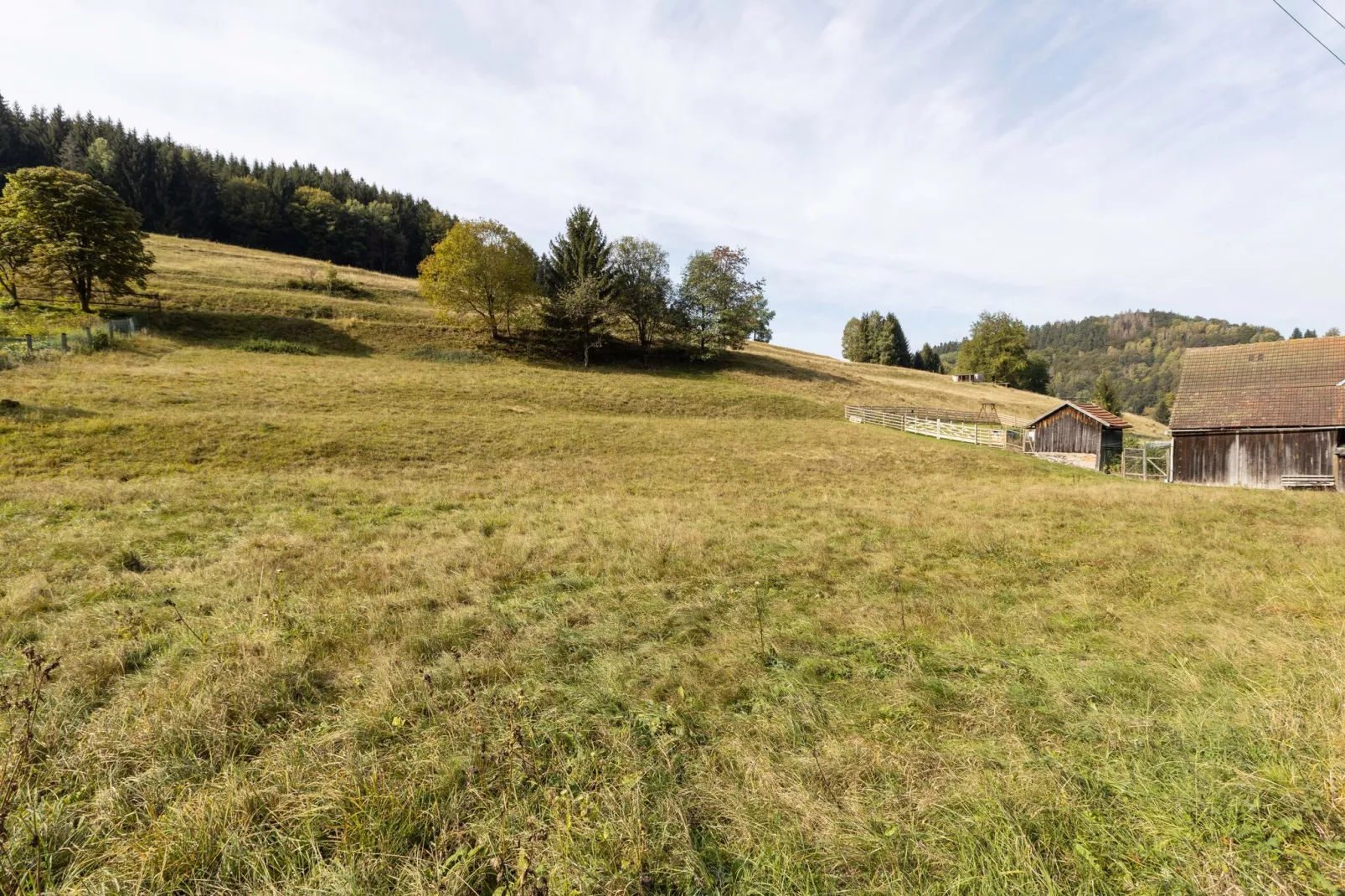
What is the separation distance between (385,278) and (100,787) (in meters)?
68.5

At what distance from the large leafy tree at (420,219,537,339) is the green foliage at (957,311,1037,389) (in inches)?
2959

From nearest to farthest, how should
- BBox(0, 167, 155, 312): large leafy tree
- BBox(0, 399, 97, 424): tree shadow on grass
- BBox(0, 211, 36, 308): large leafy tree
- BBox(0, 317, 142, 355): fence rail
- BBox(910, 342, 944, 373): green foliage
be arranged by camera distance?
BBox(0, 399, 97, 424): tree shadow on grass, BBox(0, 317, 142, 355): fence rail, BBox(0, 211, 36, 308): large leafy tree, BBox(0, 167, 155, 312): large leafy tree, BBox(910, 342, 944, 373): green foliage

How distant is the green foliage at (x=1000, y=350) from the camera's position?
271 feet

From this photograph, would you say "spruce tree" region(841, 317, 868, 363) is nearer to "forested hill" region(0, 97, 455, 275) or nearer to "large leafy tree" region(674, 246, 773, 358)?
"large leafy tree" region(674, 246, 773, 358)

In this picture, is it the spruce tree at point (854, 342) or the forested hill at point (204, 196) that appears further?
the spruce tree at point (854, 342)

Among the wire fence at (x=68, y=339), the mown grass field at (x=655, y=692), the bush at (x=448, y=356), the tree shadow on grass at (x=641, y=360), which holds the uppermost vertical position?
the tree shadow on grass at (x=641, y=360)

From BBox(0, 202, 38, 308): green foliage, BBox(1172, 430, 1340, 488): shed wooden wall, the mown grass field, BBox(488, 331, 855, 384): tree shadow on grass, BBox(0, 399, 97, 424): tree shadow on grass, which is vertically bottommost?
the mown grass field

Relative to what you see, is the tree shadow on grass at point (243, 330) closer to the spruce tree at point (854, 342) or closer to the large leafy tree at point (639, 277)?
the large leafy tree at point (639, 277)

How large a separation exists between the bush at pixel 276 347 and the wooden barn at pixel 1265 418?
1933 inches

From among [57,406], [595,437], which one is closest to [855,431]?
[595,437]

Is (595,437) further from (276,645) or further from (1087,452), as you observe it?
(1087,452)

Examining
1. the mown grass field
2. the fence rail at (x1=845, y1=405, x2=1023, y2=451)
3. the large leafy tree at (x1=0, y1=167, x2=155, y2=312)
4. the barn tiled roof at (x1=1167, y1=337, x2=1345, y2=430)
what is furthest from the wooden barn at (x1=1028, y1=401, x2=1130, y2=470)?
the large leafy tree at (x1=0, y1=167, x2=155, y2=312)

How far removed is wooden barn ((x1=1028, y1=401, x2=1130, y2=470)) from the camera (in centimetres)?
2997

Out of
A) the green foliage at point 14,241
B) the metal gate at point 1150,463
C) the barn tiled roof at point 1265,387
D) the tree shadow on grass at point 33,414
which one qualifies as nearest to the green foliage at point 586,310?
the tree shadow on grass at point 33,414
